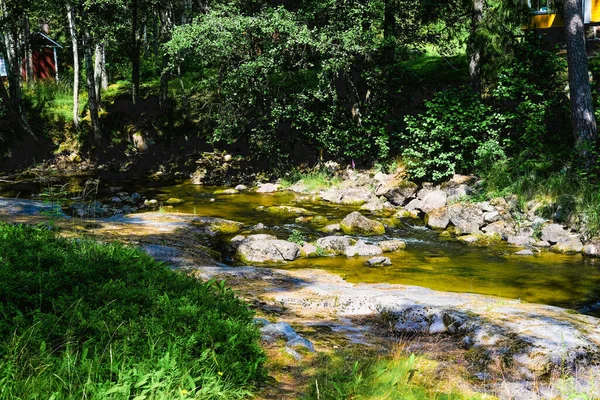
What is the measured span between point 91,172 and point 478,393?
2337 cm

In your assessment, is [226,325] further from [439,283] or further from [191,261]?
[439,283]

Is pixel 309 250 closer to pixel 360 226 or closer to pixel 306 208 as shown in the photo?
pixel 360 226

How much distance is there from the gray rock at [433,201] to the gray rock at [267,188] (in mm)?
6407

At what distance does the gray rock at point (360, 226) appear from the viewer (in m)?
13.6

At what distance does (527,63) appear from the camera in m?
18.4

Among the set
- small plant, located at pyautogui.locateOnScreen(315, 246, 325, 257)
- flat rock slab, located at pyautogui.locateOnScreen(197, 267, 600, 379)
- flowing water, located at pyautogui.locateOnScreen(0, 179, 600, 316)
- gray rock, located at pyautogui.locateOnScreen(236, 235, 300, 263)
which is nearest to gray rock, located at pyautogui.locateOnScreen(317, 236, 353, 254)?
small plant, located at pyautogui.locateOnScreen(315, 246, 325, 257)

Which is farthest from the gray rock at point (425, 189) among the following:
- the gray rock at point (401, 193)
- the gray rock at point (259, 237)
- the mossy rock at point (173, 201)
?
the mossy rock at point (173, 201)

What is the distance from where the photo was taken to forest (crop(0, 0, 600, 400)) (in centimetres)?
396

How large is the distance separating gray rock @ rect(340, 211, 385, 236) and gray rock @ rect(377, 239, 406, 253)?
4.26ft

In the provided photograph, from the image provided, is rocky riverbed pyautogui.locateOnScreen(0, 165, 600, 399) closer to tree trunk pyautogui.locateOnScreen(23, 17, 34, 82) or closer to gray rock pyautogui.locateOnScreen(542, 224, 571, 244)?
gray rock pyautogui.locateOnScreen(542, 224, 571, 244)

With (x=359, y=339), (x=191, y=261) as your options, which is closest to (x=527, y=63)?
(x=191, y=261)

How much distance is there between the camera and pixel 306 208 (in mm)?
17078

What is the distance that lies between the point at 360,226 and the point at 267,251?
3407mm

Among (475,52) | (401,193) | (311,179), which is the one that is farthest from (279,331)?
(475,52)
